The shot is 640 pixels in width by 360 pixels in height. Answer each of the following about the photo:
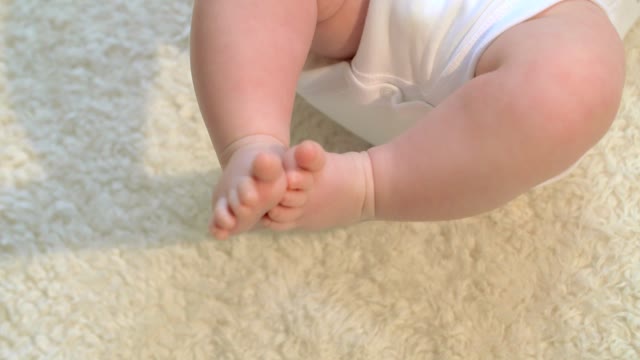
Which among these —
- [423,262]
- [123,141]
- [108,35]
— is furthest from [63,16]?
[423,262]

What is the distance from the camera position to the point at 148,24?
0.92m

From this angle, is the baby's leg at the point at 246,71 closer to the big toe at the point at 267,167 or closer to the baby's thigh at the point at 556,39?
the big toe at the point at 267,167

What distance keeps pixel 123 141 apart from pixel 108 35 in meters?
0.15

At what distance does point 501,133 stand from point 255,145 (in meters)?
0.18

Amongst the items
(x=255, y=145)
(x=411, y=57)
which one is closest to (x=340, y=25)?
(x=411, y=57)

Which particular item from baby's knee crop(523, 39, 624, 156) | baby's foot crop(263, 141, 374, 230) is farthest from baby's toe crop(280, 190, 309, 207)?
baby's knee crop(523, 39, 624, 156)

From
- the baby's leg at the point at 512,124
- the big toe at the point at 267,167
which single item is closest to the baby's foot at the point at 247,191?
the big toe at the point at 267,167

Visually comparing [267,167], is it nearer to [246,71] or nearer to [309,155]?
→ [309,155]

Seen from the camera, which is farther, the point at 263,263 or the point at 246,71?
the point at 263,263

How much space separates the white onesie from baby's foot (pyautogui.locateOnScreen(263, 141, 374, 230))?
0.12 m

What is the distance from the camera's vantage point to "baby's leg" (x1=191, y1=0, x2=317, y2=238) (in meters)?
0.60

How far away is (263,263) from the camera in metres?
0.77

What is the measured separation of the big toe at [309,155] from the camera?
0.51 m

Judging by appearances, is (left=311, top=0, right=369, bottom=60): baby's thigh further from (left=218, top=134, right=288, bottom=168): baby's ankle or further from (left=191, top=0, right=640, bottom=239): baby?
(left=218, top=134, right=288, bottom=168): baby's ankle
